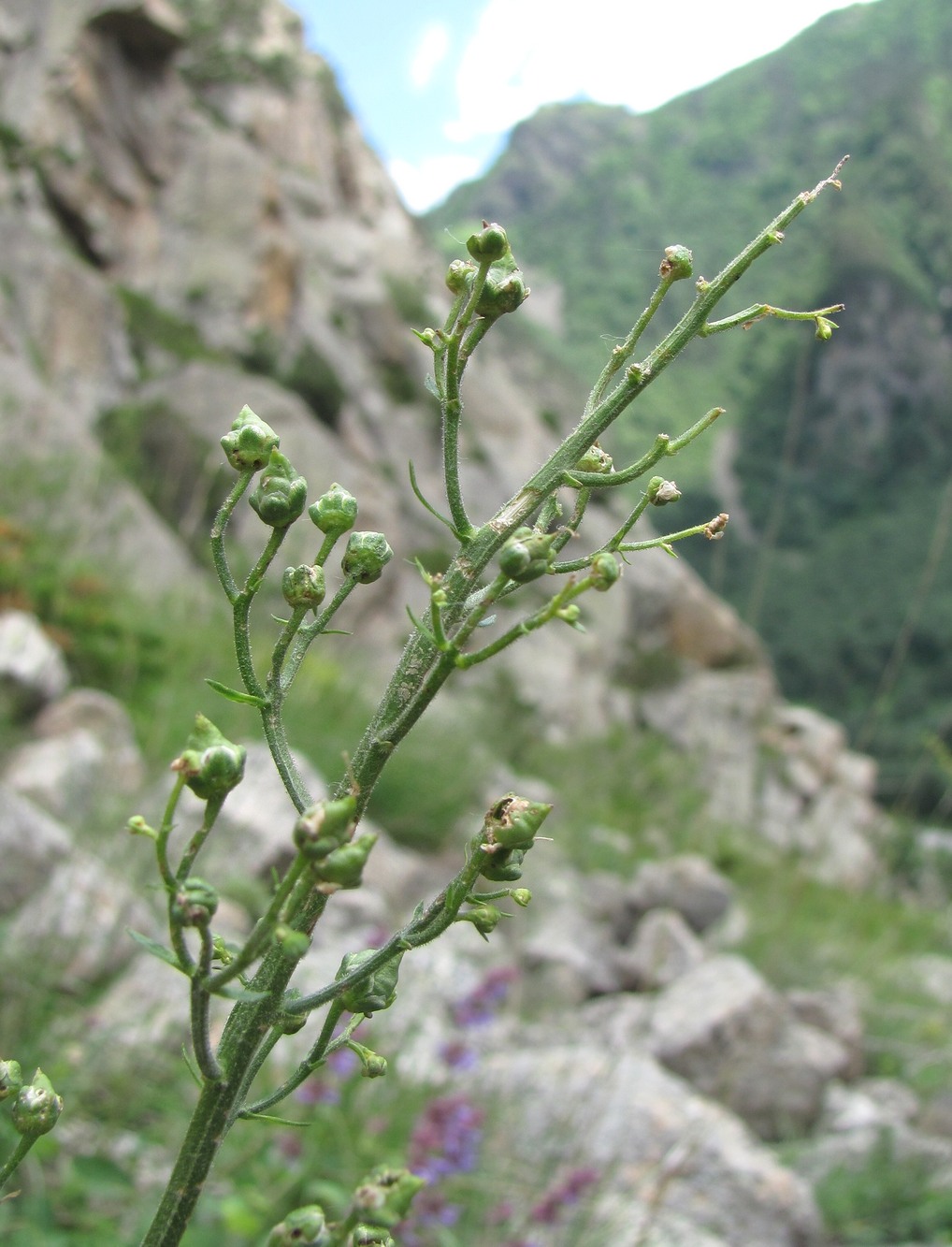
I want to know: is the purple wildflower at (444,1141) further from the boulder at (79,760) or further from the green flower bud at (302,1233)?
the green flower bud at (302,1233)

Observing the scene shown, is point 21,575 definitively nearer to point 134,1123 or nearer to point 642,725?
point 134,1123

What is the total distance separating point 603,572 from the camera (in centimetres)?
85

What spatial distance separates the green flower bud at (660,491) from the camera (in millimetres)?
989

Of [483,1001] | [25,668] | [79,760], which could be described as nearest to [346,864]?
[483,1001]

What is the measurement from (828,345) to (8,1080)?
33.3 feet

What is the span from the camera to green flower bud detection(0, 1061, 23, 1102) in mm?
870

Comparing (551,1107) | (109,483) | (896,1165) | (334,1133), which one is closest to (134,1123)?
(334,1133)

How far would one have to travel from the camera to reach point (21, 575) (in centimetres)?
773

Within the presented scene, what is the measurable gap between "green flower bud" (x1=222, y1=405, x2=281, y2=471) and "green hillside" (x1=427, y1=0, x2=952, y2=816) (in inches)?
16.9

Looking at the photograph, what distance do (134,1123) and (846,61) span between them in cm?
7071

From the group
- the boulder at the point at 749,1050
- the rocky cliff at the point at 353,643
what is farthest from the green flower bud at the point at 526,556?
the boulder at the point at 749,1050

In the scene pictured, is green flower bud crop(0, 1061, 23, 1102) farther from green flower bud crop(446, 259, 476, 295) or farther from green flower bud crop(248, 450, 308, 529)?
green flower bud crop(446, 259, 476, 295)

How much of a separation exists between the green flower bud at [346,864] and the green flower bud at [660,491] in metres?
0.46

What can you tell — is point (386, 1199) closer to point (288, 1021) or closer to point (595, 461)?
point (288, 1021)
